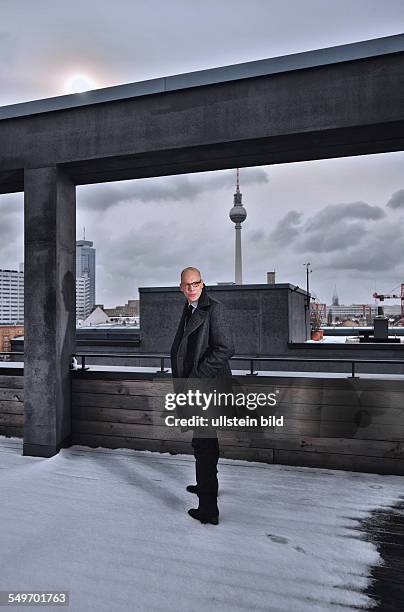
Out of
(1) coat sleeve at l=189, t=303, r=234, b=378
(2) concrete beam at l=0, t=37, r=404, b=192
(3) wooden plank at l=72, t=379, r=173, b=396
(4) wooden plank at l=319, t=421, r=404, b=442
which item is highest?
(2) concrete beam at l=0, t=37, r=404, b=192

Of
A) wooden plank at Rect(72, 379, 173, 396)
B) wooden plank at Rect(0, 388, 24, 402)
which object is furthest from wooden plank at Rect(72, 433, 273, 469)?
wooden plank at Rect(0, 388, 24, 402)

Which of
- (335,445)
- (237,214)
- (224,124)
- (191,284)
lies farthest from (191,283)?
(237,214)

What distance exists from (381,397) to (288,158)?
314 cm

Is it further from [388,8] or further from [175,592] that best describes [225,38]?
[175,592]

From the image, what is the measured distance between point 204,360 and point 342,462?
2473 millimetres

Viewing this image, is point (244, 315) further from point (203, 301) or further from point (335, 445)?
point (203, 301)

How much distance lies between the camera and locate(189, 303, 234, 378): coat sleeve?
307 centimetres

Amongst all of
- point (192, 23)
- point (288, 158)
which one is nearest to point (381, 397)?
point (288, 158)

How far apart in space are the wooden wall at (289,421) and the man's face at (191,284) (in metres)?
1.86

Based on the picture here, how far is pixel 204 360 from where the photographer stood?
3.10 metres

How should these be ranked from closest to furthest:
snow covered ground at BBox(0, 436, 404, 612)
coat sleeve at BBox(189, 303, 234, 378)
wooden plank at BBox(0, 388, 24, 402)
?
snow covered ground at BBox(0, 436, 404, 612), coat sleeve at BBox(189, 303, 234, 378), wooden plank at BBox(0, 388, 24, 402)

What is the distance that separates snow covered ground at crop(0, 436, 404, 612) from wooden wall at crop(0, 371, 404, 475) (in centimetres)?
21

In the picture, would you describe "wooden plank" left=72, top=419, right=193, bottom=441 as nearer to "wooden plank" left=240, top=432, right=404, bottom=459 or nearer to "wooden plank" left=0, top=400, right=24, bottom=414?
"wooden plank" left=240, top=432, right=404, bottom=459

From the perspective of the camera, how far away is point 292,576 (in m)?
2.52
